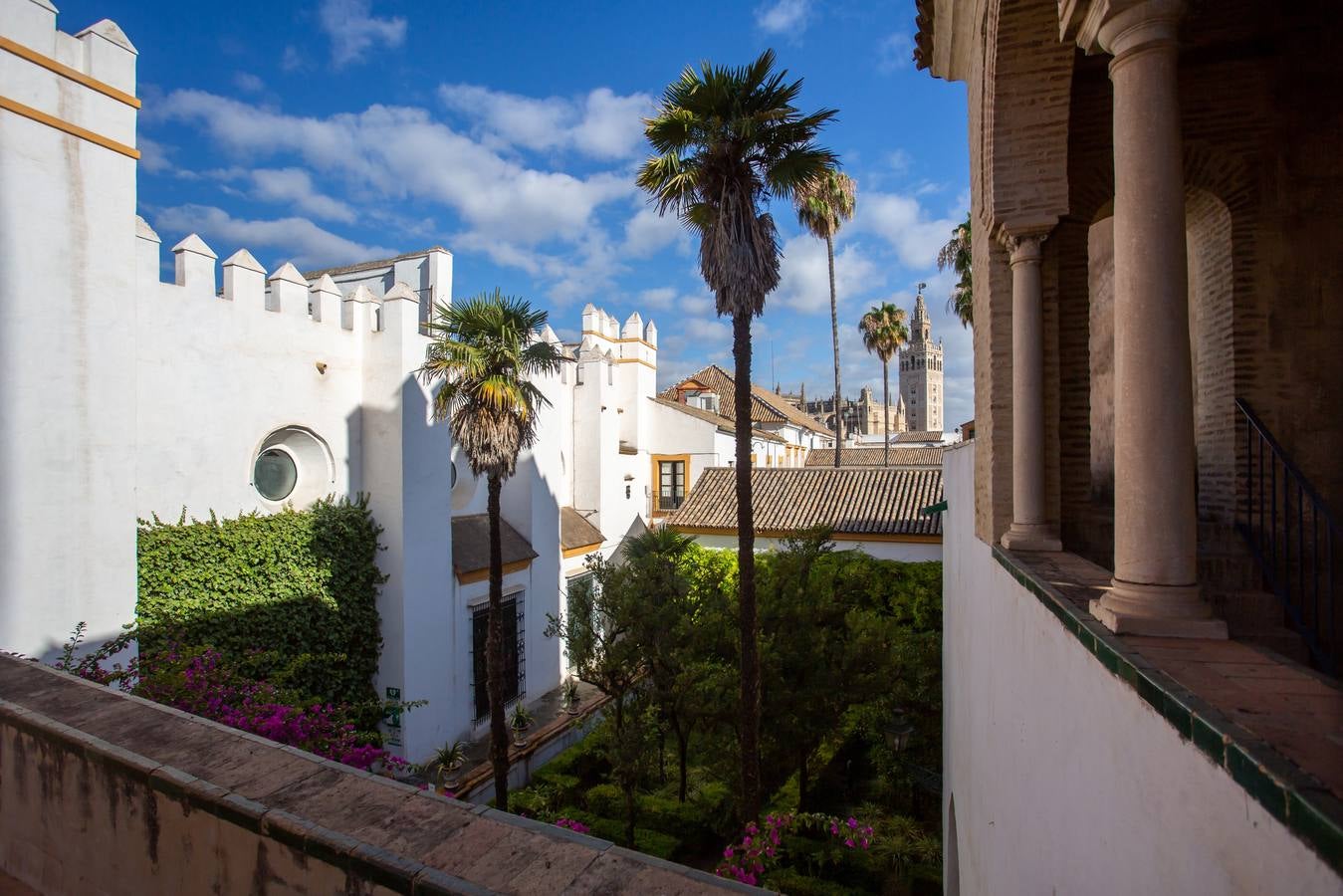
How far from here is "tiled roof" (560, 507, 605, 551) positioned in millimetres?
19222

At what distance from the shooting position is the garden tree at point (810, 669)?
450 inches

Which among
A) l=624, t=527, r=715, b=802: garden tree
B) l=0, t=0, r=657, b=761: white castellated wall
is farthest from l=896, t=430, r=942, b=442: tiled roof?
l=624, t=527, r=715, b=802: garden tree

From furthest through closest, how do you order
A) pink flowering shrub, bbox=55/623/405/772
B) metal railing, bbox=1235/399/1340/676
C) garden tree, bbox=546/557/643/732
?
garden tree, bbox=546/557/643/732
pink flowering shrub, bbox=55/623/405/772
metal railing, bbox=1235/399/1340/676

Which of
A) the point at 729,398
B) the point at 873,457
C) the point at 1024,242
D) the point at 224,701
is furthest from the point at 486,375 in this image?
the point at 873,457

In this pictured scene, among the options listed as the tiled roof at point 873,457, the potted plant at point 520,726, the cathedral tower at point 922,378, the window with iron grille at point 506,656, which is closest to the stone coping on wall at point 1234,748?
the window with iron grille at point 506,656

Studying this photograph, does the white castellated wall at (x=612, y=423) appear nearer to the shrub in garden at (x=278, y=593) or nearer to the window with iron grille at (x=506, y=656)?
the window with iron grille at (x=506, y=656)

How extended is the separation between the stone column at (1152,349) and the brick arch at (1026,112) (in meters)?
2.12

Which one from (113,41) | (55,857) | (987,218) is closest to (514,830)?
(55,857)

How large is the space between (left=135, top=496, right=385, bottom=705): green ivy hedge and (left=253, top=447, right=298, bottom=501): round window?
21.7 inches

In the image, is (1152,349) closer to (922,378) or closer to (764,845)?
(764,845)

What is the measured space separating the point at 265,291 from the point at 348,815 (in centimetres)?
1182

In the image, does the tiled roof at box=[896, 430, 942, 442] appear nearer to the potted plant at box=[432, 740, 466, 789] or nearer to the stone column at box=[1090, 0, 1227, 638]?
the potted plant at box=[432, 740, 466, 789]

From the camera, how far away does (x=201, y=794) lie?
8.46 ft

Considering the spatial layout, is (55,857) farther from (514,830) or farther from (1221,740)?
(1221,740)
